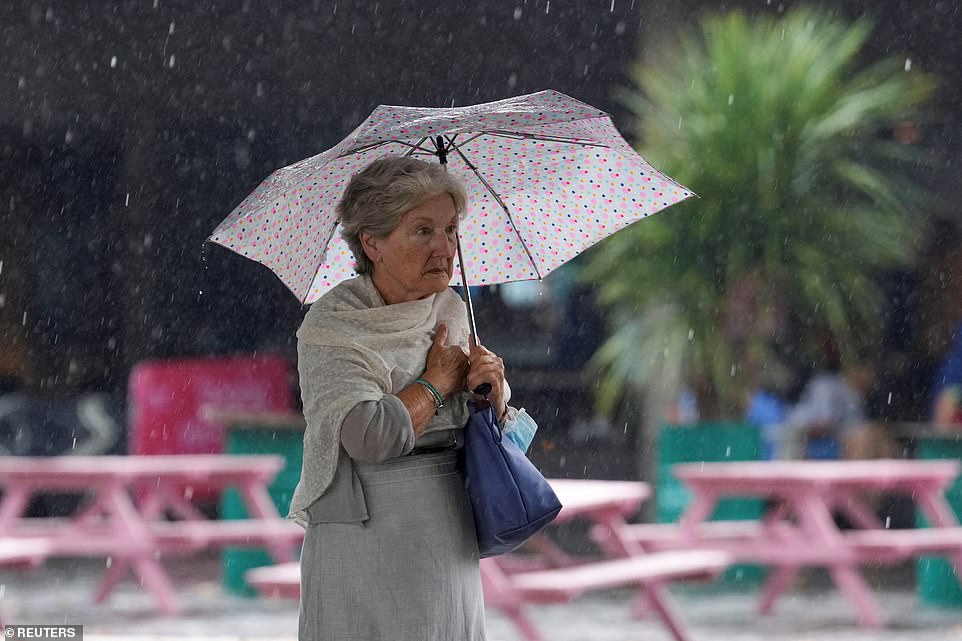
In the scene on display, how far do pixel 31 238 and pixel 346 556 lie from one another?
7032mm

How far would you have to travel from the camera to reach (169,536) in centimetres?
614

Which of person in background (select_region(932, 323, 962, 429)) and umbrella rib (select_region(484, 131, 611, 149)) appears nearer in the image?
umbrella rib (select_region(484, 131, 611, 149))

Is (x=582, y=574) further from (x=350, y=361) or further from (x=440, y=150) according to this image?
(x=350, y=361)

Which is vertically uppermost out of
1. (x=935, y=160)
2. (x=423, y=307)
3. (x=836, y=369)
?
(x=935, y=160)

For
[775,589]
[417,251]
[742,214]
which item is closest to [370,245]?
[417,251]

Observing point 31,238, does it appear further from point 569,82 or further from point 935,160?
point 935,160

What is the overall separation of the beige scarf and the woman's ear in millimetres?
42

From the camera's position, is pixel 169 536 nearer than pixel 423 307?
No

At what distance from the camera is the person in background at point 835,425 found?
26.7 feet

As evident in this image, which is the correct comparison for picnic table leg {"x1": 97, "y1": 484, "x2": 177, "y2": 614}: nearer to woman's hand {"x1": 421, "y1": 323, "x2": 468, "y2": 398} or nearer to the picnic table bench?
the picnic table bench

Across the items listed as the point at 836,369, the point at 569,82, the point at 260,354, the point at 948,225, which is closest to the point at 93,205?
the point at 260,354

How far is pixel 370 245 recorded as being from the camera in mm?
2572

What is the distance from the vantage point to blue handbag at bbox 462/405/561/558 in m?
2.49

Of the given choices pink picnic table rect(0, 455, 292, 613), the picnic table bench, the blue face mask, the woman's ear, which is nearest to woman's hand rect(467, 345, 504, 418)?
the blue face mask
